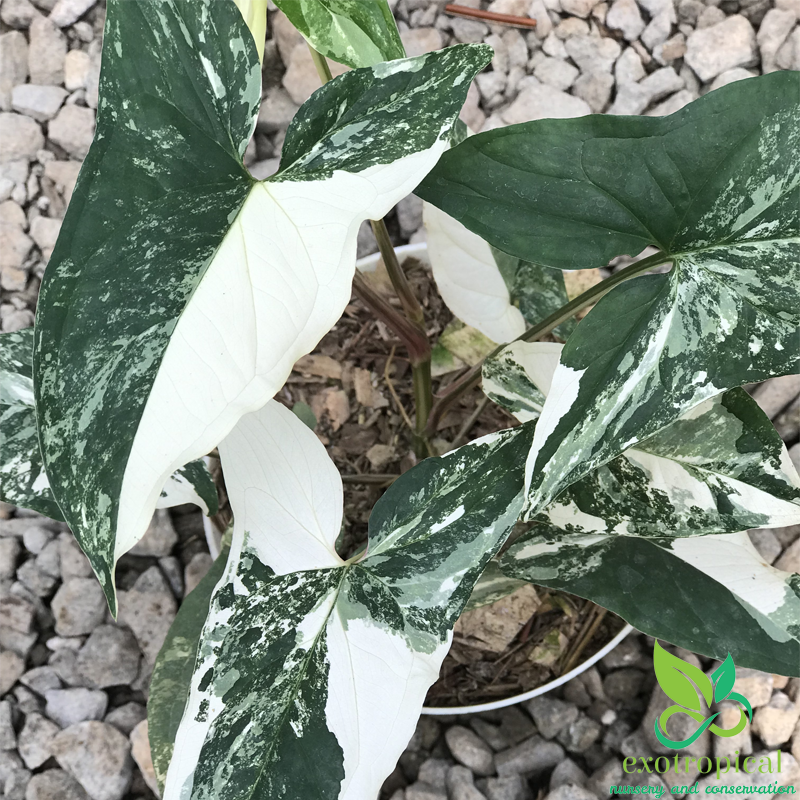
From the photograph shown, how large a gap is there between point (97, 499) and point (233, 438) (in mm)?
182

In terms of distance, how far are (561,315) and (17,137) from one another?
0.93m

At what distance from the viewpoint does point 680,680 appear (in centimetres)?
78

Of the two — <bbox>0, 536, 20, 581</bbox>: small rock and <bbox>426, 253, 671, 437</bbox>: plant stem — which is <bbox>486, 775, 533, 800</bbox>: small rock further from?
<bbox>0, 536, 20, 581</bbox>: small rock

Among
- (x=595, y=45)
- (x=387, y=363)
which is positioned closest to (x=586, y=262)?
(x=387, y=363)

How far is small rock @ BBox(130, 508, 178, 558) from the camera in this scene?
0.92 metres

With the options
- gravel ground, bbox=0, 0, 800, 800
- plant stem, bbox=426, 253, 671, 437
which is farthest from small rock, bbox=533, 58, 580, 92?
plant stem, bbox=426, 253, 671, 437

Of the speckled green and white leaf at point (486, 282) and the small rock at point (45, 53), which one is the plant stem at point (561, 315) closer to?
the speckled green and white leaf at point (486, 282)

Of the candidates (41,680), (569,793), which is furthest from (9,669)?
(569,793)

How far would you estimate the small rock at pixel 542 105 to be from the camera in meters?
1.04

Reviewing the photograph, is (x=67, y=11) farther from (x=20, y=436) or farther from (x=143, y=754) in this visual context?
(x=143, y=754)

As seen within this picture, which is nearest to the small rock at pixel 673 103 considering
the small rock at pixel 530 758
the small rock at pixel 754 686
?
the small rock at pixel 754 686

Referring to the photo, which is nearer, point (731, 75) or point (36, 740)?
point (36, 740)

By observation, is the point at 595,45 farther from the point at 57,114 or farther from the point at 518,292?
the point at 57,114

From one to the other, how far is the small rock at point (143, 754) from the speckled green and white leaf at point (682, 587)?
530mm
